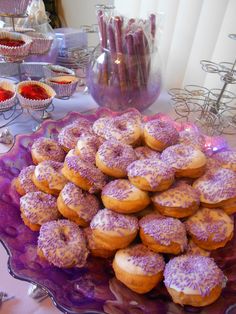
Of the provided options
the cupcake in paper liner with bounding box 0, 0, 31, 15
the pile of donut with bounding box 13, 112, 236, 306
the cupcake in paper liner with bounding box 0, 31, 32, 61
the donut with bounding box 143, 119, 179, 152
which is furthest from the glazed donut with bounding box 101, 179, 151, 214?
the cupcake in paper liner with bounding box 0, 0, 31, 15

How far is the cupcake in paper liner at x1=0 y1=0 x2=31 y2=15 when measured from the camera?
0.84 meters

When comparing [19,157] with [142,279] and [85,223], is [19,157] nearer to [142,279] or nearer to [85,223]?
[85,223]

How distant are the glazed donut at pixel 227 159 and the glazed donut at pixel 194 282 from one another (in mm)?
207

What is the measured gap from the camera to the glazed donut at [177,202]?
1.50ft

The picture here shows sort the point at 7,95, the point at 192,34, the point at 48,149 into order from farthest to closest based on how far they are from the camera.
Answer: the point at 192,34
the point at 7,95
the point at 48,149

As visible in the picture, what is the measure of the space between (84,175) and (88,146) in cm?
8

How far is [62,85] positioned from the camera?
0.87 m

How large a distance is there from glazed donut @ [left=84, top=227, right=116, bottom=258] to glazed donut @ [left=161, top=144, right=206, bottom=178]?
17 cm

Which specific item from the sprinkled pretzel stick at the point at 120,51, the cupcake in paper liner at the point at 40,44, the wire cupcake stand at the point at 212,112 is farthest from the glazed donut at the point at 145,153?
the cupcake in paper liner at the point at 40,44

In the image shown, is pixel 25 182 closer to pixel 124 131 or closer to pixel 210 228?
pixel 124 131

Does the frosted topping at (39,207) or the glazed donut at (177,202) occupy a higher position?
the glazed donut at (177,202)

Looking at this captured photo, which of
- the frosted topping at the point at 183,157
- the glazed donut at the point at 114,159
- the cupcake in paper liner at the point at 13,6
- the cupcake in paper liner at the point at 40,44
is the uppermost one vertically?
the cupcake in paper liner at the point at 13,6

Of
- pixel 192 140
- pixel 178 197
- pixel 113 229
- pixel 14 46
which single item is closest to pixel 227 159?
pixel 192 140

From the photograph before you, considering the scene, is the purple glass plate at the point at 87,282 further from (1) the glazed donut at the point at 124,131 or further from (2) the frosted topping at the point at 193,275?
(1) the glazed donut at the point at 124,131
